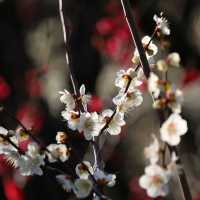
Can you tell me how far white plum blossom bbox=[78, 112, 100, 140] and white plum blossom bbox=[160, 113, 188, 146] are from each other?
0.23 metres

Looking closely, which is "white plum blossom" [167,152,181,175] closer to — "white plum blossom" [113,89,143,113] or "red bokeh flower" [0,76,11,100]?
"white plum blossom" [113,89,143,113]

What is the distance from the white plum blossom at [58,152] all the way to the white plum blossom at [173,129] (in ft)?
0.78

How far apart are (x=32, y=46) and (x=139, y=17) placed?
105 cm

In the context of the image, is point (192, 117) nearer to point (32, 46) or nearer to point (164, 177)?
point (32, 46)

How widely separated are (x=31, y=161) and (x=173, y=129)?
1.05ft

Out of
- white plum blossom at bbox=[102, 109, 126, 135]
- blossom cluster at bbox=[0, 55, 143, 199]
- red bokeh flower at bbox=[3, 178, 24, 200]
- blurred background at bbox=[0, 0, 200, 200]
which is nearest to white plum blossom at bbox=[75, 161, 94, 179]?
blossom cluster at bbox=[0, 55, 143, 199]

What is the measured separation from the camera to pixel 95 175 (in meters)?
1.27

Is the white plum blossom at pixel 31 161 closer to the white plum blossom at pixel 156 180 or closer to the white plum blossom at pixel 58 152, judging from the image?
the white plum blossom at pixel 58 152

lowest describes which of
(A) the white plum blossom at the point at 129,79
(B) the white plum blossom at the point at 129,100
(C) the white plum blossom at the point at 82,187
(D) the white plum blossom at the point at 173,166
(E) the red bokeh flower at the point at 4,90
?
(C) the white plum blossom at the point at 82,187

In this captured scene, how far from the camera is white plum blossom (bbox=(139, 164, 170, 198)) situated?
113 cm

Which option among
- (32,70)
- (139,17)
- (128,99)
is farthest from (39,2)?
(128,99)

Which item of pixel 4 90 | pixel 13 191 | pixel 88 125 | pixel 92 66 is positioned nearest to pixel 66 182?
pixel 88 125

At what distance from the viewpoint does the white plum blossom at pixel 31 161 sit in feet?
4.20

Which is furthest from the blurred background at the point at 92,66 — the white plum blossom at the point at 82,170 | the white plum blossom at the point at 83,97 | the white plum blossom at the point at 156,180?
the white plum blossom at the point at 156,180
